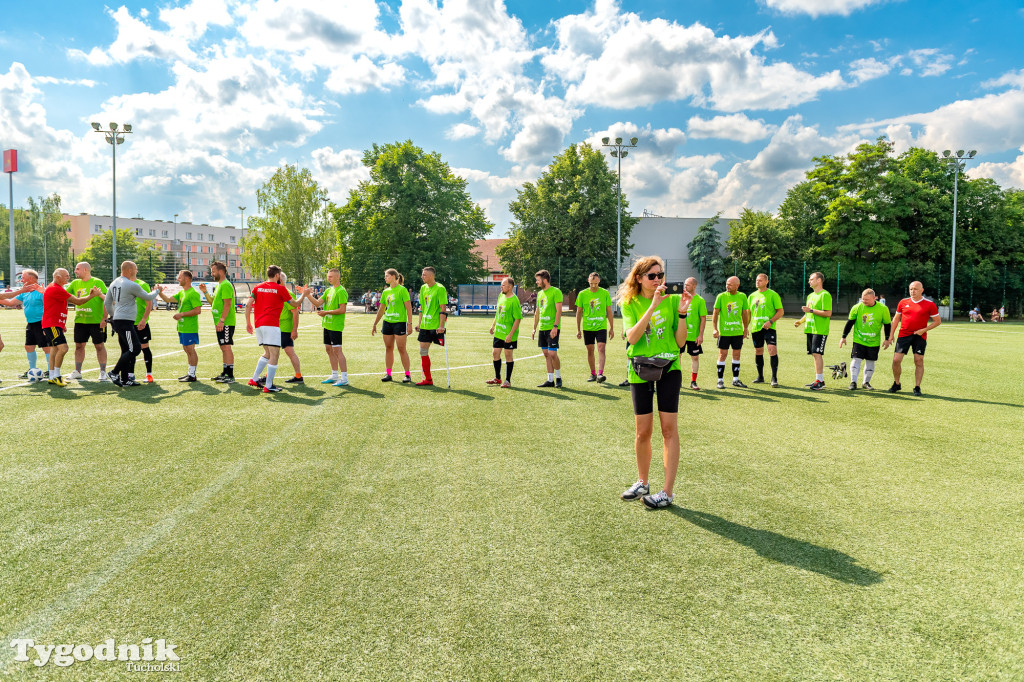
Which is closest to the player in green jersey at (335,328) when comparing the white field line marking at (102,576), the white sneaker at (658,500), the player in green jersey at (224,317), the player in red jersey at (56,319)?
the player in green jersey at (224,317)

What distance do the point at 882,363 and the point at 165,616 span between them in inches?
608

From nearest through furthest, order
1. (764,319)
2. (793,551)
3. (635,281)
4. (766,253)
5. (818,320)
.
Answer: (793,551) < (635,281) < (818,320) < (764,319) < (766,253)

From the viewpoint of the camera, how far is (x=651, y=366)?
4.49 meters

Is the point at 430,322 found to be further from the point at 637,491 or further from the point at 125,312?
the point at 637,491

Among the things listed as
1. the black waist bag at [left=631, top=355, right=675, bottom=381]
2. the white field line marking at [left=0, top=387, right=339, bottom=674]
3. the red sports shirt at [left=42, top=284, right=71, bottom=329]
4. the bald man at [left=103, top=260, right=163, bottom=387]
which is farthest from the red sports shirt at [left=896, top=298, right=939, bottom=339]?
the red sports shirt at [left=42, top=284, right=71, bottom=329]

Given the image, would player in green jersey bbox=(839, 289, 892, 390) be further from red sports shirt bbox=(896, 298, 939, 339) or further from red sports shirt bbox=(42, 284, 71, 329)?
red sports shirt bbox=(42, 284, 71, 329)

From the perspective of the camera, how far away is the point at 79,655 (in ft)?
8.84

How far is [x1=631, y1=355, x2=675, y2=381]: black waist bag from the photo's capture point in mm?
4488

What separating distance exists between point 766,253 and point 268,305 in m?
43.9

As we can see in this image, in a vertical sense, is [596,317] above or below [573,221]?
below

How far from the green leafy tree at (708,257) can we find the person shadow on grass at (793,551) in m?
47.9

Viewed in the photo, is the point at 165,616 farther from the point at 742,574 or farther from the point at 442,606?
the point at 742,574

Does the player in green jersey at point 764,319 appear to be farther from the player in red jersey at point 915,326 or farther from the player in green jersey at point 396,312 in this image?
the player in green jersey at point 396,312

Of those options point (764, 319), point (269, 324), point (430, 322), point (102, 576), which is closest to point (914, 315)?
point (764, 319)
